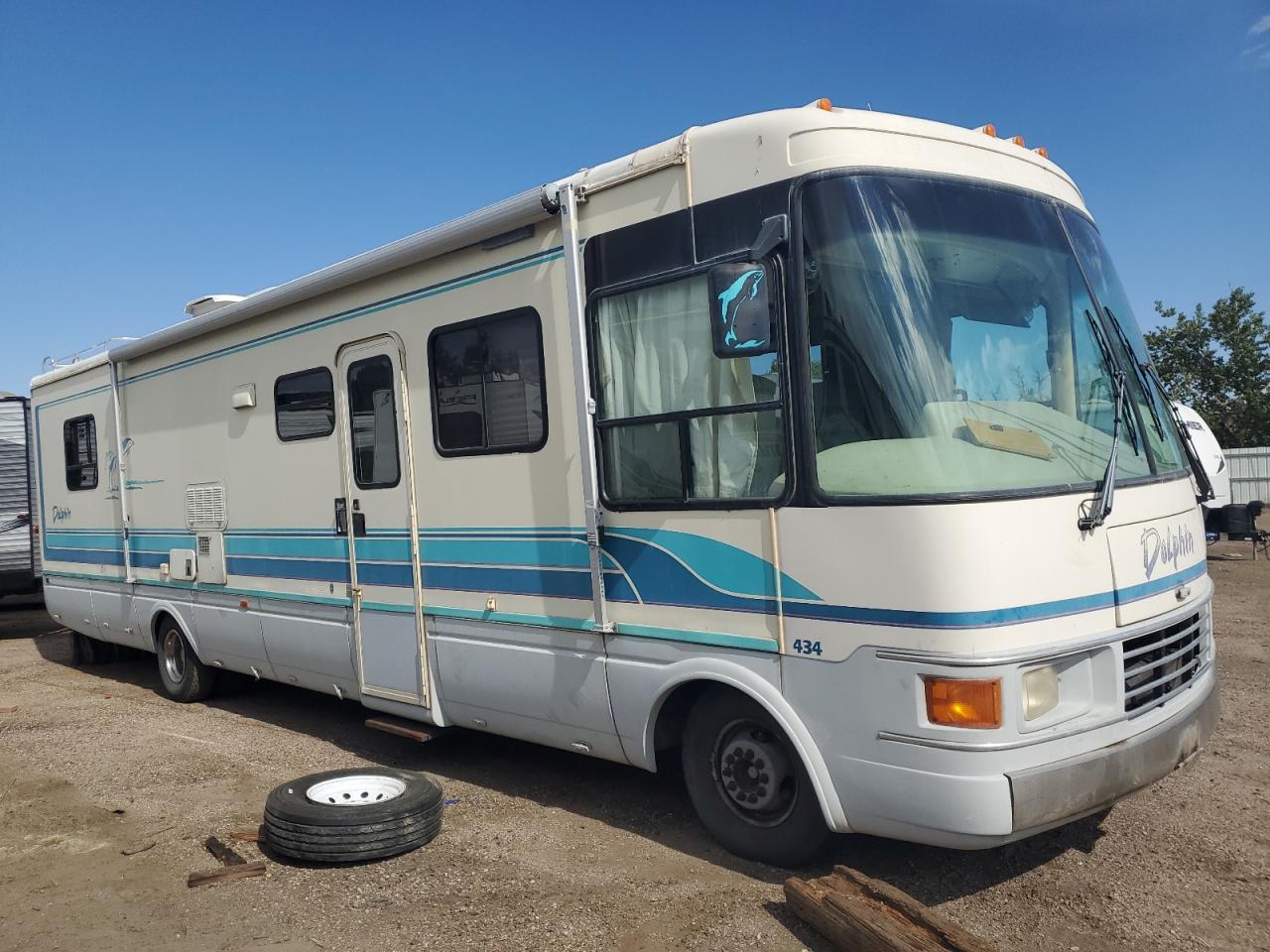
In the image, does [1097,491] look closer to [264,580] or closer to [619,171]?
[619,171]

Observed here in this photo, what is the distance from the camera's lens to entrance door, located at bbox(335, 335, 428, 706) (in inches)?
243

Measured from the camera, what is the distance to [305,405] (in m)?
7.05

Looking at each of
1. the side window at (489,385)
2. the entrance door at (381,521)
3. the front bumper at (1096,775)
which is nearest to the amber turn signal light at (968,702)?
the front bumper at (1096,775)

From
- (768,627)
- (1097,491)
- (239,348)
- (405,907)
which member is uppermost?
(239,348)

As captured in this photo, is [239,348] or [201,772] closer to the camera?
[201,772]

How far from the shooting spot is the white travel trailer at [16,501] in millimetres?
12992

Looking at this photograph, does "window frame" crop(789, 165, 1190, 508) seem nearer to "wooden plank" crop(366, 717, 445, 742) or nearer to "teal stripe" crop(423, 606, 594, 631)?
"teal stripe" crop(423, 606, 594, 631)

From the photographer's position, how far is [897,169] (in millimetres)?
4207

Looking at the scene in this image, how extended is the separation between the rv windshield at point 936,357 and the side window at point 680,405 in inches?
11.6

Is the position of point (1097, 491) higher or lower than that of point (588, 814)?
higher

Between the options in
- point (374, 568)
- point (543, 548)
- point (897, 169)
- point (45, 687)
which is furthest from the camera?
point (45, 687)

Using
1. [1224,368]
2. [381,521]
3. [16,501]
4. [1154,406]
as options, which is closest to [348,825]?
[381,521]

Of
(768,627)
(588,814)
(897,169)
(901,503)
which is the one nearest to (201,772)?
(588,814)

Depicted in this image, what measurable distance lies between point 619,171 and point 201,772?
14.7ft
